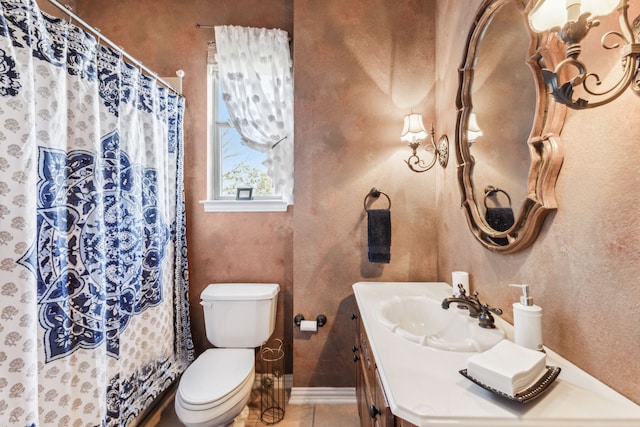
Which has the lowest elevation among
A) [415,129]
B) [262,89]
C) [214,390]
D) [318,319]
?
[214,390]

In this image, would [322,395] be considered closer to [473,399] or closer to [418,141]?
[473,399]

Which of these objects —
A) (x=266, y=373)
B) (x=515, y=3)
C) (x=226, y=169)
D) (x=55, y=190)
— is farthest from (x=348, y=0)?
(x=266, y=373)

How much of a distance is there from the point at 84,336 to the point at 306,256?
113cm

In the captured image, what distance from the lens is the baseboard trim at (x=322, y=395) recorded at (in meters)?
1.78

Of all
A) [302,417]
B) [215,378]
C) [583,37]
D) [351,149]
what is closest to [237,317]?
[215,378]

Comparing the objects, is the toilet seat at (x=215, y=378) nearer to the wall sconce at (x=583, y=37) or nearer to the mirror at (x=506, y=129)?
the mirror at (x=506, y=129)

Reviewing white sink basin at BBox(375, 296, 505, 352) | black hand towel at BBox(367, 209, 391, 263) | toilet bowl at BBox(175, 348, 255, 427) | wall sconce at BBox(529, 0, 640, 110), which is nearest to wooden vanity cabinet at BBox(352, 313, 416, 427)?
white sink basin at BBox(375, 296, 505, 352)

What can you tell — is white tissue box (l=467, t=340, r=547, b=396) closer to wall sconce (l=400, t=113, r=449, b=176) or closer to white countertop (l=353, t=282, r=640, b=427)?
white countertop (l=353, t=282, r=640, b=427)

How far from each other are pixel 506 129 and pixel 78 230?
1.78m

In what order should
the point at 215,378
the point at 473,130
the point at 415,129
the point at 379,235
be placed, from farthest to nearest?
the point at 379,235 → the point at 415,129 → the point at 215,378 → the point at 473,130

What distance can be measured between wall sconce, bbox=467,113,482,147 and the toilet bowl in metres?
1.64

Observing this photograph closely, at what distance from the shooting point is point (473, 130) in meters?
1.29

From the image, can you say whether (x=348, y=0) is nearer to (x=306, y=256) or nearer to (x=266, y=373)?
(x=306, y=256)

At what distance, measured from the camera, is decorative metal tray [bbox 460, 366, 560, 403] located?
1.97 ft
